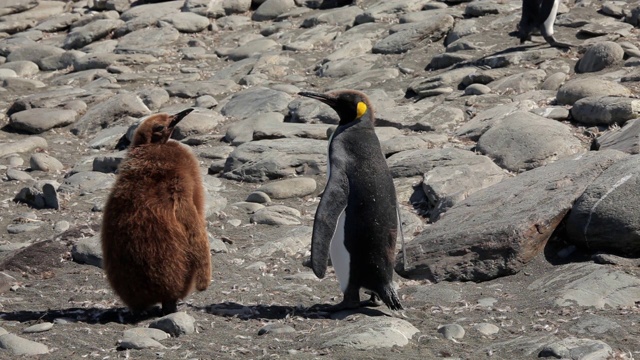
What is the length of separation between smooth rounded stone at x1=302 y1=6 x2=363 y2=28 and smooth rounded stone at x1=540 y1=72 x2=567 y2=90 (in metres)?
3.92

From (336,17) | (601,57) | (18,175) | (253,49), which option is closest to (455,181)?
(601,57)

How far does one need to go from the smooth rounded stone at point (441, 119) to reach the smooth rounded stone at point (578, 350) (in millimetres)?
5024

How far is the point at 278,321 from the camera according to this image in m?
5.16

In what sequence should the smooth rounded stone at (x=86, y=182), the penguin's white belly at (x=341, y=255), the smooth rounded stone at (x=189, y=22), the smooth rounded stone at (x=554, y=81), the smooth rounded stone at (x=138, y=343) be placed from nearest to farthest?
the smooth rounded stone at (x=138, y=343) → the penguin's white belly at (x=341, y=255) → the smooth rounded stone at (x=86, y=182) → the smooth rounded stone at (x=554, y=81) → the smooth rounded stone at (x=189, y=22)

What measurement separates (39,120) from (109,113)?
75 cm

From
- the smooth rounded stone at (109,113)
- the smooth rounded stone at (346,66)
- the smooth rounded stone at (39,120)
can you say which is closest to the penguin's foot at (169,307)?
the smooth rounded stone at (109,113)

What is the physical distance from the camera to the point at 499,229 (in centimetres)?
613

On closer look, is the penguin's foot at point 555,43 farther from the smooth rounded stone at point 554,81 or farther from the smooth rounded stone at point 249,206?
the smooth rounded stone at point 249,206

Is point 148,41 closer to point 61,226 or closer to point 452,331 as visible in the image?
point 61,226

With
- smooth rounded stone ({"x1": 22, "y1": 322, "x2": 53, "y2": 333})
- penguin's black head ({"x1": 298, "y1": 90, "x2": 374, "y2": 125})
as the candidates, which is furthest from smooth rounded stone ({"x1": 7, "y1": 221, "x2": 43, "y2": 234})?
penguin's black head ({"x1": 298, "y1": 90, "x2": 374, "y2": 125})

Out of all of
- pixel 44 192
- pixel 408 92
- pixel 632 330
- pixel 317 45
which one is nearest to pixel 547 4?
pixel 408 92

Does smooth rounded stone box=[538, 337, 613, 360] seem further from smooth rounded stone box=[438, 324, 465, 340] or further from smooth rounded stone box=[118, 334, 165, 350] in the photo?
smooth rounded stone box=[118, 334, 165, 350]

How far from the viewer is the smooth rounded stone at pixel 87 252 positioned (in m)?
6.25

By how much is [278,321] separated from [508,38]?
7918 millimetres
